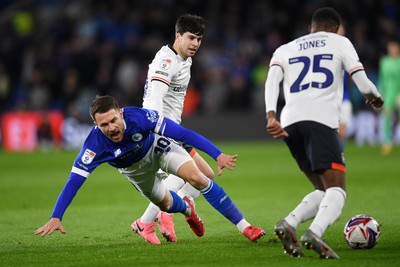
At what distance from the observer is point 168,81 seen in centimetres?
812

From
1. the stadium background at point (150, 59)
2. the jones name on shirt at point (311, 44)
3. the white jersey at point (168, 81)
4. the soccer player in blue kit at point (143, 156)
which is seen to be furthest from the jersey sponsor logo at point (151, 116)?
the stadium background at point (150, 59)

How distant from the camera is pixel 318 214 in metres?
6.61

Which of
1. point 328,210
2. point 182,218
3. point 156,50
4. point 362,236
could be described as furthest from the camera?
point 156,50

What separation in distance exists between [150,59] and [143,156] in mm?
15915

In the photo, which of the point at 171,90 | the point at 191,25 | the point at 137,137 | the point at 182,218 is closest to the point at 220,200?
the point at 137,137

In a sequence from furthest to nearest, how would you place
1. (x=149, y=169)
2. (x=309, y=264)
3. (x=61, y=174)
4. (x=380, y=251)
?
(x=61, y=174)
(x=149, y=169)
(x=380, y=251)
(x=309, y=264)

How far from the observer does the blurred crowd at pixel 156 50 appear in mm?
22969

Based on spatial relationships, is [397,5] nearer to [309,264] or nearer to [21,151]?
[21,151]

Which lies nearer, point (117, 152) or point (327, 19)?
point (327, 19)

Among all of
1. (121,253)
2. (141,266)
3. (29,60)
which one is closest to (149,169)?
(121,253)

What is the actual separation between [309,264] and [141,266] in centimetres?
129

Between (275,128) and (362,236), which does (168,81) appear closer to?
(275,128)

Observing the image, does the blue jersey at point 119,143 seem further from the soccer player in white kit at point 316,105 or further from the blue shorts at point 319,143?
the blue shorts at point 319,143

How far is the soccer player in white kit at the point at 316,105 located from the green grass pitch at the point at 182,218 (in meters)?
0.42
